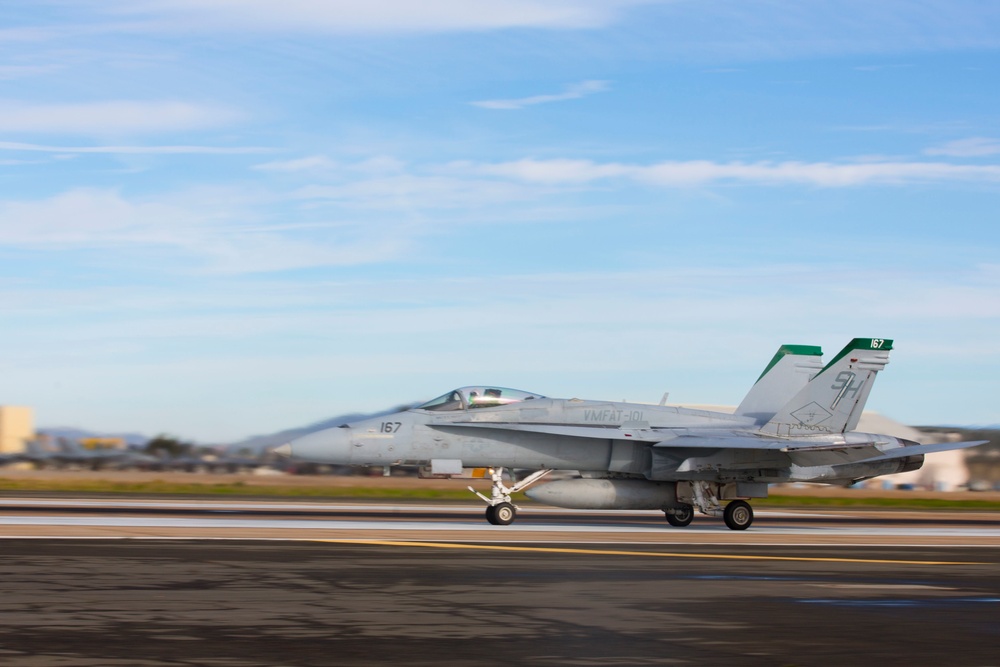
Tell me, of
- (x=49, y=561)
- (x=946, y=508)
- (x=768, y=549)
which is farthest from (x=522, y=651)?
(x=946, y=508)

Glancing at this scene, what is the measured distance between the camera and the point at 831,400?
25250mm

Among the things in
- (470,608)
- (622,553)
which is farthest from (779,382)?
(470,608)

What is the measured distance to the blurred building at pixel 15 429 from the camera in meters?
48.8

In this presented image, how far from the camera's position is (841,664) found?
809 cm

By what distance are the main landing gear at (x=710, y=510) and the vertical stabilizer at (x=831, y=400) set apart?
1.77m

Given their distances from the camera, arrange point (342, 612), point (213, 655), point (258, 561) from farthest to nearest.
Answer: point (258, 561), point (342, 612), point (213, 655)

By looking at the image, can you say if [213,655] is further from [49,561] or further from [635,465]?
[635,465]

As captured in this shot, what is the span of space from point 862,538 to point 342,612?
15.1 metres

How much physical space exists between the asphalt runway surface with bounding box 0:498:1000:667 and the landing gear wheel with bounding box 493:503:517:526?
1.64 meters

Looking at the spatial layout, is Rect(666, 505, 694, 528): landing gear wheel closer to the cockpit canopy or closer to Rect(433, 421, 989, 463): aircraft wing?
Rect(433, 421, 989, 463): aircraft wing

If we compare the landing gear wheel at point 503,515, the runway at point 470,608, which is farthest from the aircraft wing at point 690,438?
the runway at point 470,608

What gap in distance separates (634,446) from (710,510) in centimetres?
220

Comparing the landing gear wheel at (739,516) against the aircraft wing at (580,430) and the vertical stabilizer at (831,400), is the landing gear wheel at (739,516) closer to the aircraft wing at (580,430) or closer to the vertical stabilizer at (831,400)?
the vertical stabilizer at (831,400)

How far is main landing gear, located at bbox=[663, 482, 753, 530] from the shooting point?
81.1ft
